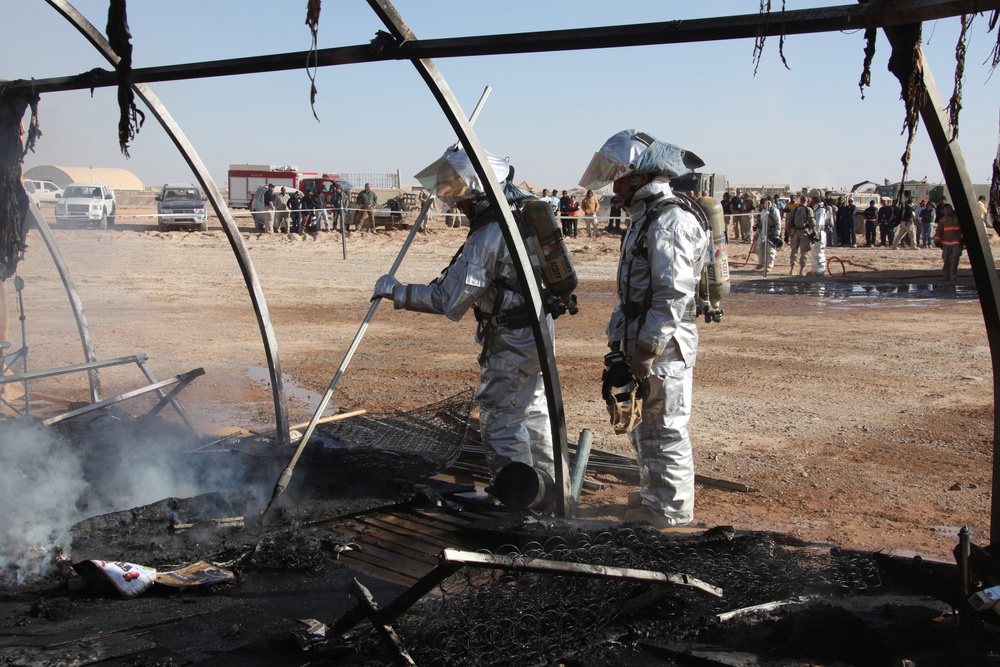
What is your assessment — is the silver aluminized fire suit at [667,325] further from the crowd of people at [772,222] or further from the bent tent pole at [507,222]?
the crowd of people at [772,222]

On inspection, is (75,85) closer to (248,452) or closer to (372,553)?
(248,452)

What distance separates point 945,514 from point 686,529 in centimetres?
181

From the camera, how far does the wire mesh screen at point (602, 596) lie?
10.1 ft

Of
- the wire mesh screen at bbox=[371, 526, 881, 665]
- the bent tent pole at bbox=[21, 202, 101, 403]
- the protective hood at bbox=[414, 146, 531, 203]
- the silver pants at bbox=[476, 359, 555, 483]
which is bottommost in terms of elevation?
the wire mesh screen at bbox=[371, 526, 881, 665]

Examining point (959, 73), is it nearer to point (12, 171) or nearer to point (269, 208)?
point (12, 171)

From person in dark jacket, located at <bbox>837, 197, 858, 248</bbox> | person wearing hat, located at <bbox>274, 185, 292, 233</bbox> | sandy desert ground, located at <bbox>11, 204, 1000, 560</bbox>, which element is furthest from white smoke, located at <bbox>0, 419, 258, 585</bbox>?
person in dark jacket, located at <bbox>837, 197, 858, 248</bbox>

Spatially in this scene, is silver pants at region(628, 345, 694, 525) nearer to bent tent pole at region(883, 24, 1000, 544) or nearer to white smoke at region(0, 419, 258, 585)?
bent tent pole at region(883, 24, 1000, 544)

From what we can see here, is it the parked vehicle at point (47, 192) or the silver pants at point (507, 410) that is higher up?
the parked vehicle at point (47, 192)

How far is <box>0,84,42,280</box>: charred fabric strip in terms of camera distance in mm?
5449

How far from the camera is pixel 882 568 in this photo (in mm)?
3785

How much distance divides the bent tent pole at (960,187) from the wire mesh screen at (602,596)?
87 cm

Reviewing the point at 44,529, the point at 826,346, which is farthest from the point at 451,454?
the point at 826,346

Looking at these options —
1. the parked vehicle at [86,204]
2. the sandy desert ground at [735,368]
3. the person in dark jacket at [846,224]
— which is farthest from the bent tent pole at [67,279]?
the person in dark jacket at [846,224]

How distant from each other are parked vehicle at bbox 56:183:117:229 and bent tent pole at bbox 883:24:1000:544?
23297 millimetres
